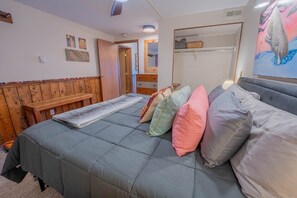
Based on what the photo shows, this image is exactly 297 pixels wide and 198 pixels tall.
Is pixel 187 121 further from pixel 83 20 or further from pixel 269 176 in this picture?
pixel 83 20

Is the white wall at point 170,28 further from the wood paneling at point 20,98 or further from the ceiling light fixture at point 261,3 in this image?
the wood paneling at point 20,98

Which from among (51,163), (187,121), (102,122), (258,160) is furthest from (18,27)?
(258,160)

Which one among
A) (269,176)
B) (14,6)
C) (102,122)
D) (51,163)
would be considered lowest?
(51,163)

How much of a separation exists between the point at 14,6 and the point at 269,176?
11.9 ft

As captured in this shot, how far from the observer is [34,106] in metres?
2.19

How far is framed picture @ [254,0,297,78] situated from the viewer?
914mm

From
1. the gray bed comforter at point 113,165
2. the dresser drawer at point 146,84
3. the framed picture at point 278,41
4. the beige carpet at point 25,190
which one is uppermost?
the framed picture at point 278,41

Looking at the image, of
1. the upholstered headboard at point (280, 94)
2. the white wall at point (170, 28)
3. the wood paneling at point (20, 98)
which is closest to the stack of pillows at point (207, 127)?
the upholstered headboard at point (280, 94)

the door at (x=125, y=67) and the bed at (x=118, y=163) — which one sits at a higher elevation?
the door at (x=125, y=67)

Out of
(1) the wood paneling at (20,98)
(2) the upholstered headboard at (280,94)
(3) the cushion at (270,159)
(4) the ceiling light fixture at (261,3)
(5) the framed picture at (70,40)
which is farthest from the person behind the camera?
(5) the framed picture at (70,40)

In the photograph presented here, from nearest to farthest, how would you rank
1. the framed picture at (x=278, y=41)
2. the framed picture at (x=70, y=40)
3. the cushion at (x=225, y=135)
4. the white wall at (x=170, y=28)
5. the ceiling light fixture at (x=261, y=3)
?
the cushion at (x=225, y=135), the framed picture at (x=278, y=41), the ceiling light fixture at (x=261, y=3), the white wall at (x=170, y=28), the framed picture at (x=70, y=40)

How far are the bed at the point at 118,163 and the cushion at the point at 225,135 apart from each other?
0.24 feet

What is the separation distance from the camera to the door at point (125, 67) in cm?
521

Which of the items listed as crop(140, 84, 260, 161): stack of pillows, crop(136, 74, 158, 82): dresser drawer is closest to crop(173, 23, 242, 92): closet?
crop(136, 74, 158, 82): dresser drawer
